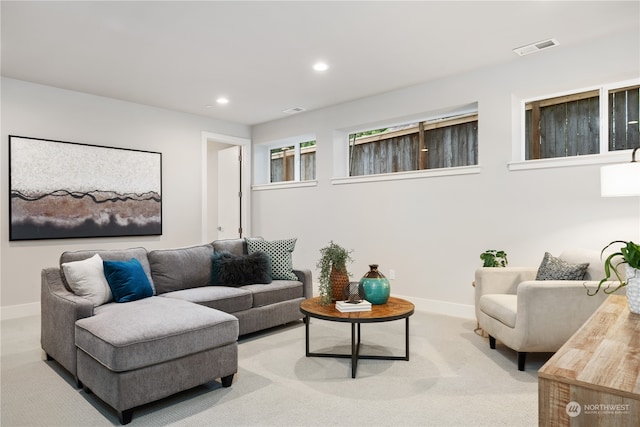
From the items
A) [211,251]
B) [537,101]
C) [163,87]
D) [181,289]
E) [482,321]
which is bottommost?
[482,321]

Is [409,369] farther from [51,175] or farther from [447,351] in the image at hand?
[51,175]

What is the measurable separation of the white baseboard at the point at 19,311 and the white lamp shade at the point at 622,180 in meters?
5.54

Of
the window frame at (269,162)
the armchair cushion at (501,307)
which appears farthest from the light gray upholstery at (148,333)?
the window frame at (269,162)

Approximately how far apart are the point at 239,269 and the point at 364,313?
1.43 m

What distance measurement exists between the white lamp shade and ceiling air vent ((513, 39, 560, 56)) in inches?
54.4

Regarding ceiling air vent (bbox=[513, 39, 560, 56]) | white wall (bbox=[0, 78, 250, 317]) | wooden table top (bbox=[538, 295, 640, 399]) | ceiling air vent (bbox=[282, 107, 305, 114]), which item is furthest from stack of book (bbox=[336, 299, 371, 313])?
white wall (bbox=[0, 78, 250, 317])

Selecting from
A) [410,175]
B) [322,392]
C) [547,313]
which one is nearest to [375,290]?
[322,392]

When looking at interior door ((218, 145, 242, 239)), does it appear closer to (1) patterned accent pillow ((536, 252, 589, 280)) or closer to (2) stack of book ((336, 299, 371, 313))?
(2) stack of book ((336, 299, 371, 313))

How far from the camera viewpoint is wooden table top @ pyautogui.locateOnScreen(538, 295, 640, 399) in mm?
1115

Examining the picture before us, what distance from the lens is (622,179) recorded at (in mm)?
2533

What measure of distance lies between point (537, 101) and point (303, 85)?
245 cm

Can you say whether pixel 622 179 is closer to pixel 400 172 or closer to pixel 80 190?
pixel 400 172

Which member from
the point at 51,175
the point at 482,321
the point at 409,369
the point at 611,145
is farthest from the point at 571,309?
the point at 51,175

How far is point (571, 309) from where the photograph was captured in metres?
2.70
